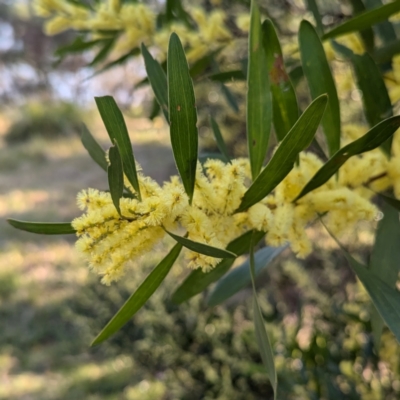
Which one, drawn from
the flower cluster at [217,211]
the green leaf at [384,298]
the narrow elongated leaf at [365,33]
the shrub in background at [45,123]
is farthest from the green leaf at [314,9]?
the shrub in background at [45,123]

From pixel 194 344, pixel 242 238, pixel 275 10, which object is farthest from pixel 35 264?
pixel 242 238

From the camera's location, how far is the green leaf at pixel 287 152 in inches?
11.5

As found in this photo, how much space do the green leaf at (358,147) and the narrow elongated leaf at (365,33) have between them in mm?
211

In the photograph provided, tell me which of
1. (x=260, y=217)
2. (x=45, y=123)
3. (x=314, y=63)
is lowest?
(x=260, y=217)

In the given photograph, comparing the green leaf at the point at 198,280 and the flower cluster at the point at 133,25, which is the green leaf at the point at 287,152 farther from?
the flower cluster at the point at 133,25

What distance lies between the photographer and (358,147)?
34 centimetres

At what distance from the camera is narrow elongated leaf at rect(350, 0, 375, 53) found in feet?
1.50

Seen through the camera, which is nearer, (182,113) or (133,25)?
(182,113)

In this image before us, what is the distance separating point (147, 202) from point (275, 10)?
1.12 m

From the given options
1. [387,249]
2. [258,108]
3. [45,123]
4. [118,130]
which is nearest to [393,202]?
[387,249]

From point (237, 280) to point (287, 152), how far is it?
232 millimetres

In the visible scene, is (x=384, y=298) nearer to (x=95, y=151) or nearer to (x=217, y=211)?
(x=217, y=211)

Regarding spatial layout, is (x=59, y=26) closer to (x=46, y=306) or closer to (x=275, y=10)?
(x=275, y=10)

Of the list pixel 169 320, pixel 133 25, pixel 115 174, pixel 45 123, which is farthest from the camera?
pixel 45 123
